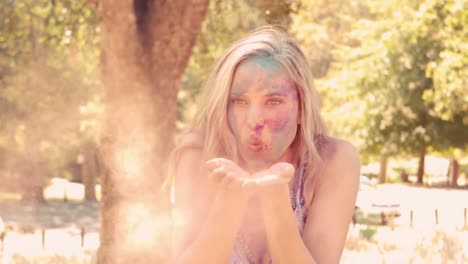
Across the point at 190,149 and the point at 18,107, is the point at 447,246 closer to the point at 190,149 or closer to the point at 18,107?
the point at 190,149

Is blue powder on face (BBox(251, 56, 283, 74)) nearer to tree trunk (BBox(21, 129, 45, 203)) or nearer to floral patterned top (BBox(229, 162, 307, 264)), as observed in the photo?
floral patterned top (BBox(229, 162, 307, 264))

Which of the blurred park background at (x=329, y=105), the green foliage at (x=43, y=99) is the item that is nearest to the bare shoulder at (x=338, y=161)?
the blurred park background at (x=329, y=105)

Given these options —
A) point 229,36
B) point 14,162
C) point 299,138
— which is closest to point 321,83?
point 14,162


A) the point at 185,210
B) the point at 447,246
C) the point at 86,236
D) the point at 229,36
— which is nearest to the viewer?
the point at 185,210

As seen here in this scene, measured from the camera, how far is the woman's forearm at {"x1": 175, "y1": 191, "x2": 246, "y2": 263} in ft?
7.97

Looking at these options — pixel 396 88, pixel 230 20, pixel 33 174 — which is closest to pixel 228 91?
pixel 230 20

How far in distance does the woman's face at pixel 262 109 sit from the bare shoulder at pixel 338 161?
0.34 metres

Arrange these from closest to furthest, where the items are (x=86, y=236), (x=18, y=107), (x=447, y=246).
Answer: (x=447, y=246), (x=86, y=236), (x=18, y=107)

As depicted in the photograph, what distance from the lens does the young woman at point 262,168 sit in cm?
245

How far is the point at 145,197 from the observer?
27.2 ft

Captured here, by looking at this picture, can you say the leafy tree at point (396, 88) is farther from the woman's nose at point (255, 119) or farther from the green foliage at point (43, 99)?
the woman's nose at point (255, 119)

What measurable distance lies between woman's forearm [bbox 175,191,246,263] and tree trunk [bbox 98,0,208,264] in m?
5.65

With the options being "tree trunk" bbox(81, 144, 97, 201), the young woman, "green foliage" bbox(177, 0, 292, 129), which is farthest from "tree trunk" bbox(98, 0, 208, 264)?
"tree trunk" bbox(81, 144, 97, 201)

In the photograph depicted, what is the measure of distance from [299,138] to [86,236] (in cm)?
1966
